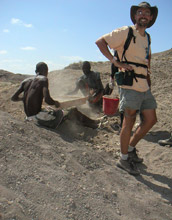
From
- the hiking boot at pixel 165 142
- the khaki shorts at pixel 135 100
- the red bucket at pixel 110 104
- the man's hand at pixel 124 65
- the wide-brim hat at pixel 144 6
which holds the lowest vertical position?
the hiking boot at pixel 165 142

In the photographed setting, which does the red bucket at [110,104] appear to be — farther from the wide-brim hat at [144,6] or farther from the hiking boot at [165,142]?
the wide-brim hat at [144,6]

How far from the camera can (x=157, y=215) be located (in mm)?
2473

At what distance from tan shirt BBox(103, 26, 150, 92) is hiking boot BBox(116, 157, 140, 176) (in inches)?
35.1

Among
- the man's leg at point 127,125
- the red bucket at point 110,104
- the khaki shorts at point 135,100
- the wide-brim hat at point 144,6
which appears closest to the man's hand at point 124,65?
the khaki shorts at point 135,100

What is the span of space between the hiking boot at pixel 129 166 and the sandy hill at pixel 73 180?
0.20 feet

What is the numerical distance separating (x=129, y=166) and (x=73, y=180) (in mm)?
897

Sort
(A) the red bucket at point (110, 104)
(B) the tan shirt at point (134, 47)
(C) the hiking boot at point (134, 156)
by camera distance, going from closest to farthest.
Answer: (B) the tan shirt at point (134, 47) < (C) the hiking boot at point (134, 156) < (A) the red bucket at point (110, 104)

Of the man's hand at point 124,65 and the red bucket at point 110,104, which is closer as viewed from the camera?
the man's hand at point 124,65

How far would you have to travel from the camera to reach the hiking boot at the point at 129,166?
317 cm

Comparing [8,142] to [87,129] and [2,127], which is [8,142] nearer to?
[2,127]

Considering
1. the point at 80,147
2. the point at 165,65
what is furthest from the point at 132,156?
the point at 165,65

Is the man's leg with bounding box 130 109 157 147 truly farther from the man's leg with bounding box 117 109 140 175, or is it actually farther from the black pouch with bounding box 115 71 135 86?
the black pouch with bounding box 115 71 135 86

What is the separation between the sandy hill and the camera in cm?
212

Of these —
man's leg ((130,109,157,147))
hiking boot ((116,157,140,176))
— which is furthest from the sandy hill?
man's leg ((130,109,157,147))
